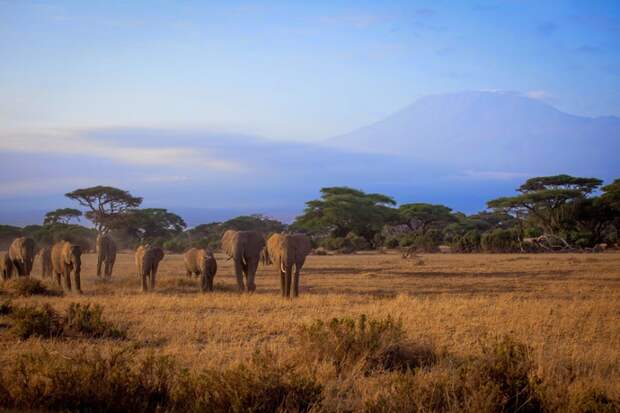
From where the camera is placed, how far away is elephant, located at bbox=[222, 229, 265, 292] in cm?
1766

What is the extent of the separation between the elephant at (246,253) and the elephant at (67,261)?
485 centimetres

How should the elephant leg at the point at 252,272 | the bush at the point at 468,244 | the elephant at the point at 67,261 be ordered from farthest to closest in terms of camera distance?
1. the bush at the point at 468,244
2. the elephant at the point at 67,261
3. the elephant leg at the point at 252,272

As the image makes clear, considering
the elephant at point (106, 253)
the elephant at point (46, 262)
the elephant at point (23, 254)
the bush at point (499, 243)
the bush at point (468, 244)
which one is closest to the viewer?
the elephant at point (23, 254)

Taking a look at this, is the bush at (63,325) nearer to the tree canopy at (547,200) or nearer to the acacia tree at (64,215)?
the tree canopy at (547,200)

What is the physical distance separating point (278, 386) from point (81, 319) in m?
5.10

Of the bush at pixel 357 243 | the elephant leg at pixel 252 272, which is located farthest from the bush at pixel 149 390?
the bush at pixel 357 243

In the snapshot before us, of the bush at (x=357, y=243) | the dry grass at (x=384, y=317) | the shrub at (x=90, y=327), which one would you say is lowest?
the dry grass at (x=384, y=317)

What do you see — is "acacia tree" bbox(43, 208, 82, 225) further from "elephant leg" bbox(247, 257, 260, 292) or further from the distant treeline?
"elephant leg" bbox(247, 257, 260, 292)

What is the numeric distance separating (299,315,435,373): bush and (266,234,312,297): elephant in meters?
7.99

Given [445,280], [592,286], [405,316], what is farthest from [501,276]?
[405,316]

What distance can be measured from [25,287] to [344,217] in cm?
4120

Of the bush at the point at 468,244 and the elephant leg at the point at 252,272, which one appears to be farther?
the bush at the point at 468,244

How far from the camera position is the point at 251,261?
58.6 ft

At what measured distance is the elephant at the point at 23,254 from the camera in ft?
67.3
